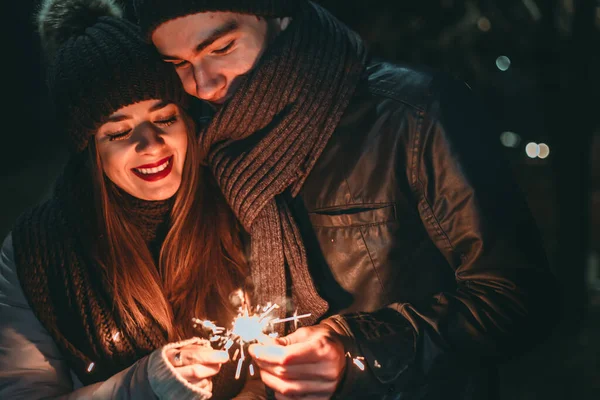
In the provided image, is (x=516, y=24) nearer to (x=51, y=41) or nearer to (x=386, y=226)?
(x=386, y=226)

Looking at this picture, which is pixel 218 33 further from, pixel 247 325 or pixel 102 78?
pixel 247 325

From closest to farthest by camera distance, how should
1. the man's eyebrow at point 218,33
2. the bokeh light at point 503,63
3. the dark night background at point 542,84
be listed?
the man's eyebrow at point 218,33
the dark night background at point 542,84
the bokeh light at point 503,63

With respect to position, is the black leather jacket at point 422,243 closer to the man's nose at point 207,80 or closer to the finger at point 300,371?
the finger at point 300,371

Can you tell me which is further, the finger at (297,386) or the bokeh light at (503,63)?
the bokeh light at (503,63)

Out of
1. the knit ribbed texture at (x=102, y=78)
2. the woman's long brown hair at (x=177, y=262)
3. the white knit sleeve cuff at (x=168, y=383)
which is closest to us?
the white knit sleeve cuff at (x=168, y=383)

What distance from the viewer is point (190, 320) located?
3121 millimetres

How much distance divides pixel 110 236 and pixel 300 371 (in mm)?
1304

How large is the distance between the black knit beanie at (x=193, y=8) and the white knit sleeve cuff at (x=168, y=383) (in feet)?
4.85

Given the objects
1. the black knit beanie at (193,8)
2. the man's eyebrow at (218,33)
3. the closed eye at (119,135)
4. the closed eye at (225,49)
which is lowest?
the closed eye at (119,135)

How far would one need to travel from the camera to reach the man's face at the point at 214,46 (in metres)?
2.70

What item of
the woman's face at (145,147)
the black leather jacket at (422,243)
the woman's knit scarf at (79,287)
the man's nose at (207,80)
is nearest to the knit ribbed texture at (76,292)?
the woman's knit scarf at (79,287)

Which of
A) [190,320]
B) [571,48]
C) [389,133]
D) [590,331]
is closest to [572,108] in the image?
[571,48]

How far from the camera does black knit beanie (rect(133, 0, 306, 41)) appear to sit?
2645 mm

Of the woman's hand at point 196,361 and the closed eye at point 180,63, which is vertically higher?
the closed eye at point 180,63
